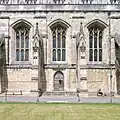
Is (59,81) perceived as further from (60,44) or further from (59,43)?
(59,43)

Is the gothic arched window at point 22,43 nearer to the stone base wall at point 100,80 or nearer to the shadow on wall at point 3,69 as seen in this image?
the shadow on wall at point 3,69

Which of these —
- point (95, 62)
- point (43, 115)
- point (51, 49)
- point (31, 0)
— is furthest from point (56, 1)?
point (43, 115)

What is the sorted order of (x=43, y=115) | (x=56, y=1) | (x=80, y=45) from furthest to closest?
1. (x=56, y=1)
2. (x=80, y=45)
3. (x=43, y=115)

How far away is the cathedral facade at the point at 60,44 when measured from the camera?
36.3 m

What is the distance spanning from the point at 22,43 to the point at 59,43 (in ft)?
12.0

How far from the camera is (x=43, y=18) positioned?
3647 cm

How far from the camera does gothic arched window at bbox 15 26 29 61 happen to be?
37.2 meters

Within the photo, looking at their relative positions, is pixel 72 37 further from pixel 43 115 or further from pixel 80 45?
pixel 43 115

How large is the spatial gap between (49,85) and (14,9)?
8166 mm

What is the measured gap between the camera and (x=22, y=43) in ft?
122

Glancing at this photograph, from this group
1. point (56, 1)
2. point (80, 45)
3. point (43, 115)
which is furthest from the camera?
point (56, 1)

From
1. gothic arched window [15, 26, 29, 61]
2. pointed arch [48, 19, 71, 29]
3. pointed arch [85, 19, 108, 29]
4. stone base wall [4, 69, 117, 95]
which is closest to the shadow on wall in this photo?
stone base wall [4, 69, 117, 95]

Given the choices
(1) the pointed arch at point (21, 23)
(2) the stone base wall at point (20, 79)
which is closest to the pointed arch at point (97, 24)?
(1) the pointed arch at point (21, 23)

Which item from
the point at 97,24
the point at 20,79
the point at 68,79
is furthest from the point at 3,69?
the point at 97,24
